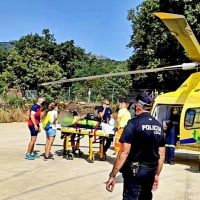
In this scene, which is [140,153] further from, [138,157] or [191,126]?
[191,126]

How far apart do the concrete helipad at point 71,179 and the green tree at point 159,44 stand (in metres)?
15.1

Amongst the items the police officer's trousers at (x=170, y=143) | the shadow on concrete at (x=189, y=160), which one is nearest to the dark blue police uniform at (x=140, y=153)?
the shadow on concrete at (x=189, y=160)

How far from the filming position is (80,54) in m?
44.7

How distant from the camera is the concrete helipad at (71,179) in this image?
6.60 meters

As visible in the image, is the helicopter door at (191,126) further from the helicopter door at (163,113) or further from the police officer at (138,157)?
the police officer at (138,157)

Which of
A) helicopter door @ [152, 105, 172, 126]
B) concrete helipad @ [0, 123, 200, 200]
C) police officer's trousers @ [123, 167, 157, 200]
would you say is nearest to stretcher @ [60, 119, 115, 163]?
concrete helipad @ [0, 123, 200, 200]

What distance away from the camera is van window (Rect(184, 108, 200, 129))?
30.3 ft

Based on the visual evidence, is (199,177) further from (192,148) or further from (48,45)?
(48,45)

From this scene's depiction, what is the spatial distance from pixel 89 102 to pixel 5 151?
15.1 meters

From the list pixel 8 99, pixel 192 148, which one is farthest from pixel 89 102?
pixel 192 148

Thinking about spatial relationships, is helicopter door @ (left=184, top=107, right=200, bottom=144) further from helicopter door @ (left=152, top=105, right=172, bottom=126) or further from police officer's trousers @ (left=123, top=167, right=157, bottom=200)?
police officer's trousers @ (left=123, top=167, right=157, bottom=200)

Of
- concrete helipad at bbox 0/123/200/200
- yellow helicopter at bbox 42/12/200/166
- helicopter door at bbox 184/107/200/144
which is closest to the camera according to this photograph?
concrete helipad at bbox 0/123/200/200

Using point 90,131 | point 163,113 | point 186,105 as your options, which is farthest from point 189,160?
point 90,131

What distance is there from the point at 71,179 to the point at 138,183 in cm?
380
